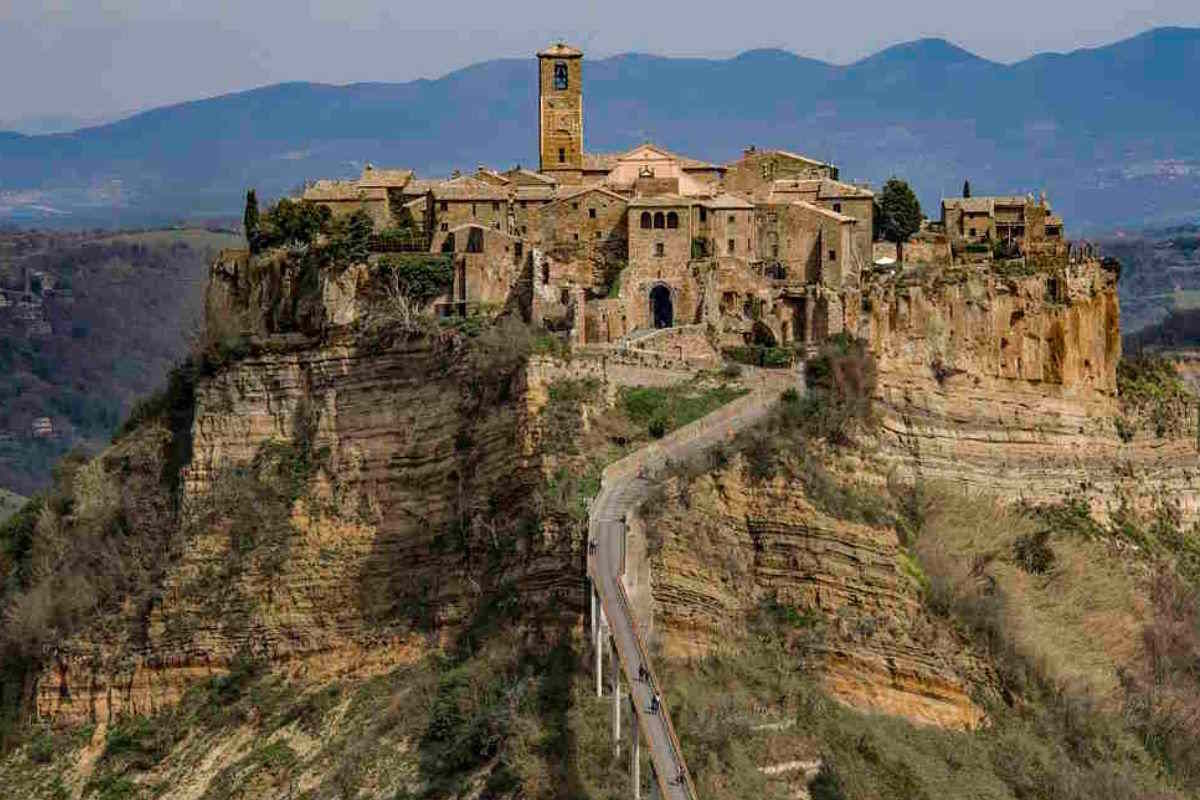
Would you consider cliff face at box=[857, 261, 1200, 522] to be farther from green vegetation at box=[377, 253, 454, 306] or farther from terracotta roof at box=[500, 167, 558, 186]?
green vegetation at box=[377, 253, 454, 306]

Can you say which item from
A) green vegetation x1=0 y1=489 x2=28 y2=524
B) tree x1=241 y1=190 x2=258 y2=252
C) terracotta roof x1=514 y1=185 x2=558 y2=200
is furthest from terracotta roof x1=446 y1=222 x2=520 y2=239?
green vegetation x1=0 y1=489 x2=28 y2=524

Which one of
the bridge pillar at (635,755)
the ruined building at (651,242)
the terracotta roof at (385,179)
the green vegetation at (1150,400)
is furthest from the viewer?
the green vegetation at (1150,400)

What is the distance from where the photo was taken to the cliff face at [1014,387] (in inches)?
2218

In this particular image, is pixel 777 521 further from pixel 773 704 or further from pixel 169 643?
pixel 169 643

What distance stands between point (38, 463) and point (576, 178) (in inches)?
2392

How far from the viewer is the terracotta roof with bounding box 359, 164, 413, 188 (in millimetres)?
61287

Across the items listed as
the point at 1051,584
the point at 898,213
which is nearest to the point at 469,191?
the point at 898,213

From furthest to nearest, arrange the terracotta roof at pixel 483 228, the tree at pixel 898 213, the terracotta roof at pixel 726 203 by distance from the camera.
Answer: the tree at pixel 898 213 → the terracotta roof at pixel 726 203 → the terracotta roof at pixel 483 228

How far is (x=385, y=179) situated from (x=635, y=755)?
25634mm

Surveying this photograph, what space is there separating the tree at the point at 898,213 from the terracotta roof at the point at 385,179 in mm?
11453

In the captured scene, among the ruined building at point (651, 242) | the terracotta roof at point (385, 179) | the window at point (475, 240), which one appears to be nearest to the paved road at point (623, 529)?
the ruined building at point (651, 242)

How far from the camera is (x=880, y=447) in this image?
176ft

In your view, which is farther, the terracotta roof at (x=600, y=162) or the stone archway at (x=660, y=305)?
the terracotta roof at (x=600, y=162)

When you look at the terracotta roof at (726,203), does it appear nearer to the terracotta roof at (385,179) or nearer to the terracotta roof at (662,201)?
the terracotta roof at (662,201)
